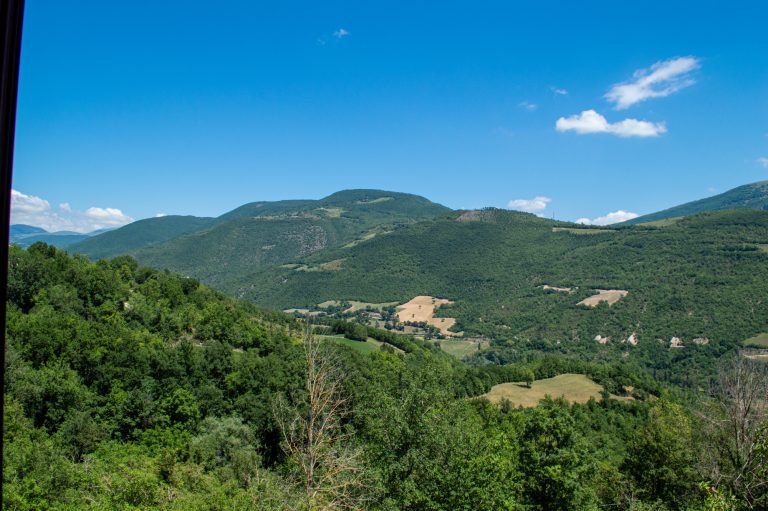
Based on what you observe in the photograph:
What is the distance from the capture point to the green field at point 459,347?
142 metres

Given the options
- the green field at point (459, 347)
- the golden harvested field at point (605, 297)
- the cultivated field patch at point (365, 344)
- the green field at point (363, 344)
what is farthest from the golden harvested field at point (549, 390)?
the golden harvested field at point (605, 297)

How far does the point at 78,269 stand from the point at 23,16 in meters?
56.2

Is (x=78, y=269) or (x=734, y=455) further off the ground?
(x=78, y=269)

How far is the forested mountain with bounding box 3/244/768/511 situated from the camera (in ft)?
55.8

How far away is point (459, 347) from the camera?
149125 millimetres

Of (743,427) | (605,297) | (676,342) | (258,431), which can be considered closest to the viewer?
(743,427)

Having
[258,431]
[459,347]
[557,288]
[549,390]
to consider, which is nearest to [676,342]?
[459,347]

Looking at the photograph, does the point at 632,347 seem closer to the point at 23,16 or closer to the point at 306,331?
the point at 306,331

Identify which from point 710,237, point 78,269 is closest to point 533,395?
point 78,269

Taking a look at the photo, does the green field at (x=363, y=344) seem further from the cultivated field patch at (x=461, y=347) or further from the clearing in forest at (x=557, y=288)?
the clearing in forest at (x=557, y=288)

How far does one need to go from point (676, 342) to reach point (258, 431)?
126 meters

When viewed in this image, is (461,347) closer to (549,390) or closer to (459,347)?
(459,347)

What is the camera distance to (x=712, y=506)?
12.4 meters

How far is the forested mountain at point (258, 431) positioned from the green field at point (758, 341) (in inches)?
3018
